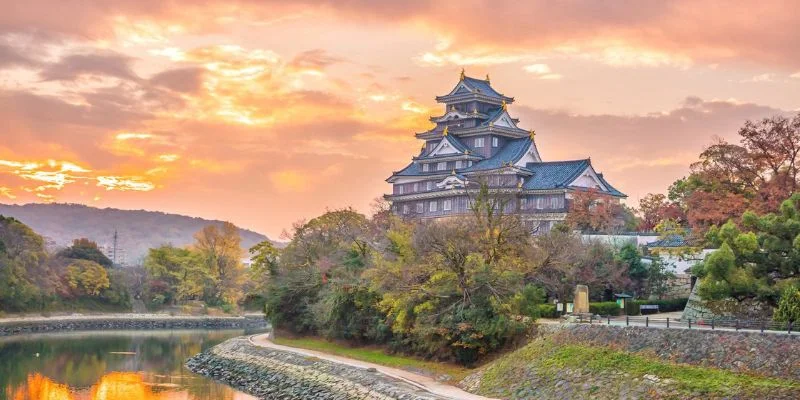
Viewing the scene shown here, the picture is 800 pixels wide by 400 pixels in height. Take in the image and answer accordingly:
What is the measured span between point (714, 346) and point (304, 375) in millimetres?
22182

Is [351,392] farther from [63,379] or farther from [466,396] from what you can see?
[63,379]

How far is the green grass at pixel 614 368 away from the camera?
28562 mm

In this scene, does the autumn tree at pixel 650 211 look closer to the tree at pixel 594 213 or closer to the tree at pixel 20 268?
the tree at pixel 594 213

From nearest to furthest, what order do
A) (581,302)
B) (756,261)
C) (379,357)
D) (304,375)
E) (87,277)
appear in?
(756,261)
(581,302)
(304,375)
(379,357)
(87,277)

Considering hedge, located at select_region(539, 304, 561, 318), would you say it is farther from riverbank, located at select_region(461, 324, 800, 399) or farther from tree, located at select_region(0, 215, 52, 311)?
tree, located at select_region(0, 215, 52, 311)

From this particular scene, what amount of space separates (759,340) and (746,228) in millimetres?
11184

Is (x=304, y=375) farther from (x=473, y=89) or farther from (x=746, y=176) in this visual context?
(x=473, y=89)

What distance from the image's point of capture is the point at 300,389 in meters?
45.3

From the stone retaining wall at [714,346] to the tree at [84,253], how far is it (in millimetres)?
83963

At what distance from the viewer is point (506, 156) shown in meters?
79.6

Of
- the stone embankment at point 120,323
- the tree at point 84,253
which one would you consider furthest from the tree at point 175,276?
the tree at point 84,253

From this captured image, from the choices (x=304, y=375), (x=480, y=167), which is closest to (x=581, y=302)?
(x=304, y=375)

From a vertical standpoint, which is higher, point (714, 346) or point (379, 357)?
point (714, 346)

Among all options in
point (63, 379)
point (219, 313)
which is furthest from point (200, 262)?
point (63, 379)
